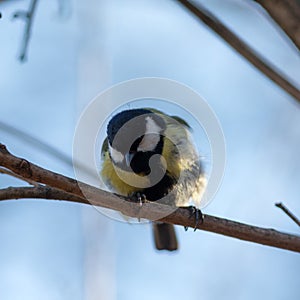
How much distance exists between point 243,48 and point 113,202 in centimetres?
48

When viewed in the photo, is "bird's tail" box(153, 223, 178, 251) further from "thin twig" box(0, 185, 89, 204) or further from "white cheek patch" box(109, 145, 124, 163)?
"thin twig" box(0, 185, 89, 204)

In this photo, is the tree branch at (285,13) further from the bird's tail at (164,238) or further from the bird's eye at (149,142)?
the bird's tail at (164,238)

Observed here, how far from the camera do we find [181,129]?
1.81 meters

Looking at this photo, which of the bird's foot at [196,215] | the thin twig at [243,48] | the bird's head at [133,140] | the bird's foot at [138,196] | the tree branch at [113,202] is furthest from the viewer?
the bird's head at [133,140]

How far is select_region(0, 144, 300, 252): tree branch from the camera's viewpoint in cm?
101

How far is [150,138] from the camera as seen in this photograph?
67.5 inches

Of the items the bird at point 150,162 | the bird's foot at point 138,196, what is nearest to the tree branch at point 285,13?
the bird's foot at point 138,196

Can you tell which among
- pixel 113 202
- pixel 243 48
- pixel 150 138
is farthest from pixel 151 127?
pixel 243 48

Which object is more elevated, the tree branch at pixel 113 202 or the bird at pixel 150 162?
the bird at pixel 150 162

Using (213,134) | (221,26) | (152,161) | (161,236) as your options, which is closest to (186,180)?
(152,161)

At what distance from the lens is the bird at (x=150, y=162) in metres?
1.67

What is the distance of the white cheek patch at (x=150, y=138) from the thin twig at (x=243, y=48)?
0.93 meters

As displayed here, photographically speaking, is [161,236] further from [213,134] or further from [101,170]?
[213,134]

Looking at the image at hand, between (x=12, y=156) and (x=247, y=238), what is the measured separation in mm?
520
